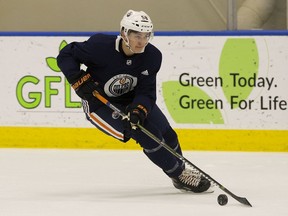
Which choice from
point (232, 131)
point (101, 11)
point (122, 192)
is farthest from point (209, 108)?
point (101, 11)

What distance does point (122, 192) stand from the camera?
457 cm

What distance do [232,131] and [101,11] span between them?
2.59 meters

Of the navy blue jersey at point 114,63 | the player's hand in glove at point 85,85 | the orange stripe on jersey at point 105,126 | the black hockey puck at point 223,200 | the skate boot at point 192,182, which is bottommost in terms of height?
the black hockey puck at point 223,200

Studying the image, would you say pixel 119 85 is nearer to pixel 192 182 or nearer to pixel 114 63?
pixel 114 63

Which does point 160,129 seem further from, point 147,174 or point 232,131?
point 232,131

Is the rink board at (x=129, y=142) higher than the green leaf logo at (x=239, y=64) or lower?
lower

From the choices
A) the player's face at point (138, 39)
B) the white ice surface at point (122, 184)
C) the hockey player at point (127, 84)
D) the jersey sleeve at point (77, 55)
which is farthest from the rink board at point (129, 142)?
the player's face at point (138, 39)

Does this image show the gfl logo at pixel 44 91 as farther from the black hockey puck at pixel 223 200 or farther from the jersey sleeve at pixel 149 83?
the black hockey puck at pixel 223 200

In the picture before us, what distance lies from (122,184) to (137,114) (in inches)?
28.9

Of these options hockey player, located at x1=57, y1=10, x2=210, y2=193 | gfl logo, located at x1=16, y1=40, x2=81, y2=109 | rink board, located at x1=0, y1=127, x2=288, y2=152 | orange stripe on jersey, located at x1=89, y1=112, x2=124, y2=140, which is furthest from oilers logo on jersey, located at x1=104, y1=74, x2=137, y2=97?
gfl logo, located at x1=16, y1=40, x2=81, y2=109

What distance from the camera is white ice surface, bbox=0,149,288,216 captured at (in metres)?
4.03

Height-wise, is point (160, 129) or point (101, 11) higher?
point (101, 11)

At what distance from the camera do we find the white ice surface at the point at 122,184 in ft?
13.2

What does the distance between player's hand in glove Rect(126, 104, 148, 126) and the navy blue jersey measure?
0.32ft
